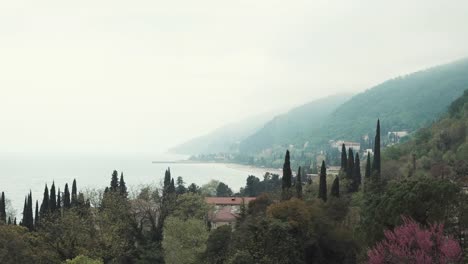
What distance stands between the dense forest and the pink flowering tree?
4cm

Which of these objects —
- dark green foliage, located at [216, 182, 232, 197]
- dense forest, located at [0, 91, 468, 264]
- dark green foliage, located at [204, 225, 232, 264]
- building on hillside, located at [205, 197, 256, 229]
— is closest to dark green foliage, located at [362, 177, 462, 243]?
dense forest, located at [0, 91, 468, 264]

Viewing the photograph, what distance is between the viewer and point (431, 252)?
740 inches

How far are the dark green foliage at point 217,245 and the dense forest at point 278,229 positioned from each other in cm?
8

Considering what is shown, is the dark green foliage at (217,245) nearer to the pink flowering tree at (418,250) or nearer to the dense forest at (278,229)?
the dense forest at (278,229)

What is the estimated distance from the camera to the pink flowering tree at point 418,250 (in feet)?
57.9

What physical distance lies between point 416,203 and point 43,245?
2768cm

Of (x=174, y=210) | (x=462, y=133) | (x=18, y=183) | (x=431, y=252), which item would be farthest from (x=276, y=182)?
(x=18, y=183)

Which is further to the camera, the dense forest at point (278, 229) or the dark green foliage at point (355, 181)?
the dark green foliage at point (355, 181)

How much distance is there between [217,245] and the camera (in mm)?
33844

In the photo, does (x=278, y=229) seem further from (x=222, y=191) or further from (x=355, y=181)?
(x=222, y=191)

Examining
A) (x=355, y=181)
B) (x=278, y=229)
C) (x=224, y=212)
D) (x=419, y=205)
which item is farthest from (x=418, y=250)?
(x=224, y=212)

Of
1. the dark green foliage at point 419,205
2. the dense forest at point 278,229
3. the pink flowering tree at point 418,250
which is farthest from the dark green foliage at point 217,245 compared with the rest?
the pink flowering tree at point 418,250

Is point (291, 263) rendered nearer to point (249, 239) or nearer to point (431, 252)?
point (249, 239)

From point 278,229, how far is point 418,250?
1100 centimetres
